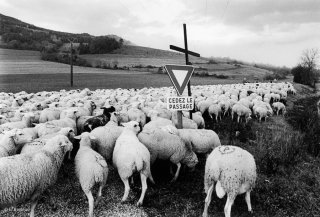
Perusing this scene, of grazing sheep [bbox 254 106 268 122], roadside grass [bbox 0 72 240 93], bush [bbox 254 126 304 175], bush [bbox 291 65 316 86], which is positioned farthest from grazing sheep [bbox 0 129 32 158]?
bush [bbox 291 65 316 86]

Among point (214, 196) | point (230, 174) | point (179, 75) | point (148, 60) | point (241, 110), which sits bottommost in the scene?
point (214, 196)

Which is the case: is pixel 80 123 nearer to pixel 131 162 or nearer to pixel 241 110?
pixel 131 162

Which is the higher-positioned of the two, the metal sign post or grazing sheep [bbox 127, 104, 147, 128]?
the metal sign post

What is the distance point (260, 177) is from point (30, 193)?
5.17 m

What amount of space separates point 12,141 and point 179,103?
3901mm

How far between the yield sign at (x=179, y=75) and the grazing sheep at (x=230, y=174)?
8.24 ft

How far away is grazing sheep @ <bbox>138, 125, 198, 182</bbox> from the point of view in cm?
695

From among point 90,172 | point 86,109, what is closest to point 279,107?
point 86,109

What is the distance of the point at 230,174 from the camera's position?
17.0 ft

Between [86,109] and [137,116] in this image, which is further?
[86,109]

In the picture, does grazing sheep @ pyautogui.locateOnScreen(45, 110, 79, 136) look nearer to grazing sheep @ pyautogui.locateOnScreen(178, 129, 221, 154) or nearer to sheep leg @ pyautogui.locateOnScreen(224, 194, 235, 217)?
grazing sheep @ pyautogui.locateOnScreen(178, 129, 221, 154)

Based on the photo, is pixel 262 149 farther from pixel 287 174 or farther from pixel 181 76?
pixel 181 76

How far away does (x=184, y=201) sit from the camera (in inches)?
238

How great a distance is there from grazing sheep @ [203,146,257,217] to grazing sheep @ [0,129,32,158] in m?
4.05
